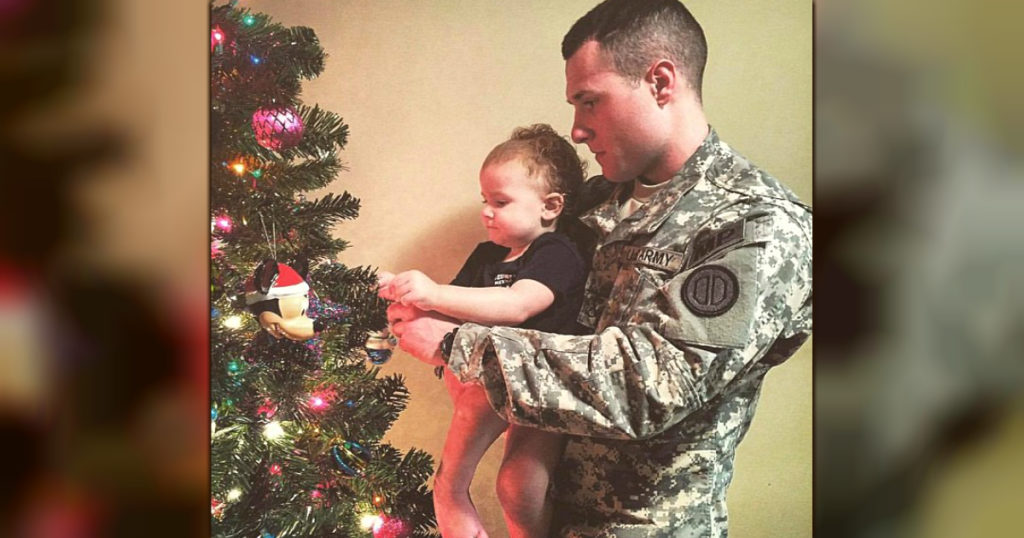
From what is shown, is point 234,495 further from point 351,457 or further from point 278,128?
point 278,128

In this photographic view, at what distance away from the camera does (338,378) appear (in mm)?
1324

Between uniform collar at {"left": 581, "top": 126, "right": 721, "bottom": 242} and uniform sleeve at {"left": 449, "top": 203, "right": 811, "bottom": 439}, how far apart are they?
11 cm

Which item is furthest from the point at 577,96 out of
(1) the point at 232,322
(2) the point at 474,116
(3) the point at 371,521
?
(3) the point at 371,521

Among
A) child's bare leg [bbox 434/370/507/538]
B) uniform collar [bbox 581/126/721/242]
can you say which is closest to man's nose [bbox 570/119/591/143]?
uniform collar [bbox 581/126/721/242]

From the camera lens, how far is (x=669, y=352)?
3.99 feet

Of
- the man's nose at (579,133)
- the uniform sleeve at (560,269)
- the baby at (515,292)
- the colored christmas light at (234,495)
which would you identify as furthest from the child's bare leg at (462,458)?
the man's nose at (579,133)

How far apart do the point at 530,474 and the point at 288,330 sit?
1.70 ft

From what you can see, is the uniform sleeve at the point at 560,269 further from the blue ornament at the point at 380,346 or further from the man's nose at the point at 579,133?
the blue ornament at the point at 380,346

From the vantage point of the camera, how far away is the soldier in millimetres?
1220

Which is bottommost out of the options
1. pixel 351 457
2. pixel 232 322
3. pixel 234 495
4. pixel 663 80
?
pixel 234 495
